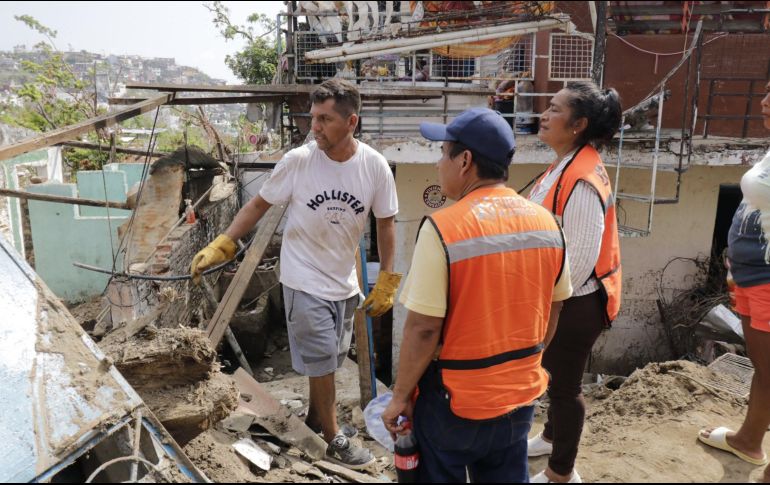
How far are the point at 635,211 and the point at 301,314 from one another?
5663mm

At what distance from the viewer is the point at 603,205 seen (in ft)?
7.95

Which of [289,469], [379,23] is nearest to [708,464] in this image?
[289,469]

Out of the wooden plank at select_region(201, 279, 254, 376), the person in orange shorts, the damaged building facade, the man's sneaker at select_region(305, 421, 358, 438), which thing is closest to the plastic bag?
the man's sneaker at select_region(305, 421, 358, 438)

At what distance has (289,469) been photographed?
2.94 metres

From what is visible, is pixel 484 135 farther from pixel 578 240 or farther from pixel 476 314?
pixel 578 240

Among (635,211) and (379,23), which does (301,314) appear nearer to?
(379,23)

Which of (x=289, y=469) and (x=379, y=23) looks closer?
(x=289, y=469)

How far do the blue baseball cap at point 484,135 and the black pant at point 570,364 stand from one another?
940 millimetres

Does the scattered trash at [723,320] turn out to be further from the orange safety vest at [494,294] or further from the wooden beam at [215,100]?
the wooden beam at [215,100]

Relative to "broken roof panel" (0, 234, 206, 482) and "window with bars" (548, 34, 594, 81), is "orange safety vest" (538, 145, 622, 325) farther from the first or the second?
"window with bars" (548, 34, 594, 81)

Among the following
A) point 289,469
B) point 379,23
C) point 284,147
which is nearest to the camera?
point 289,469

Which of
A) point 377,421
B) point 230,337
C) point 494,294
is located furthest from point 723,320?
point 230,337

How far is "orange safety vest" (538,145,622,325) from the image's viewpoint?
244cm

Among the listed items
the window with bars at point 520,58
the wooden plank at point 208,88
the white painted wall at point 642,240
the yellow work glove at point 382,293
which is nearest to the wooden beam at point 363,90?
the wooden plank at point 208,88
